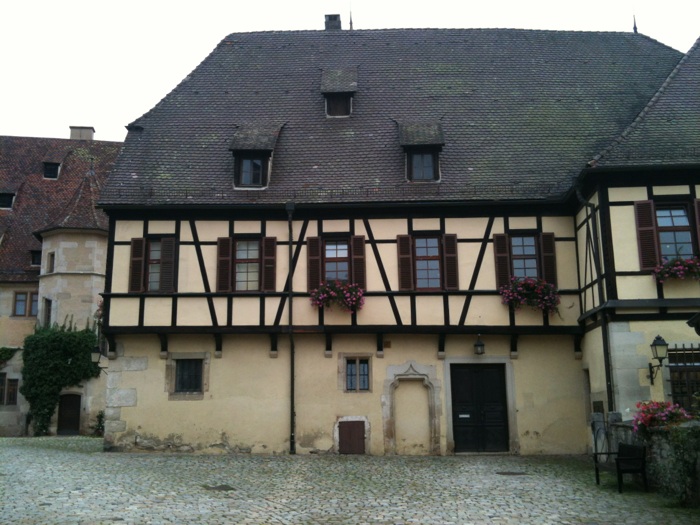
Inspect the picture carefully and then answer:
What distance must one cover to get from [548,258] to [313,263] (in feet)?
17.8

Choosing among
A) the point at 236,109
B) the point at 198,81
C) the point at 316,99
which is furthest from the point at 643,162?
the point at 198,81

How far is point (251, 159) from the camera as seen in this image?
19.2m

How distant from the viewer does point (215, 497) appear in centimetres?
1091

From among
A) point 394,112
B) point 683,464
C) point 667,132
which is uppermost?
point 394,112

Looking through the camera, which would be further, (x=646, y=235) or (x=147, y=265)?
(x=147, y=265)

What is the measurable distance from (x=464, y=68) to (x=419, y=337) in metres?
8.83

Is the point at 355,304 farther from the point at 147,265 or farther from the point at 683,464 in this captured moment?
the point at 683,464

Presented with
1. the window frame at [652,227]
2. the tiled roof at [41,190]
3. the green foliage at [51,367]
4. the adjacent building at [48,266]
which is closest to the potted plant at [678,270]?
the window frame at [652,227]

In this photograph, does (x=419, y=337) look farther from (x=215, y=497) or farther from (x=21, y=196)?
(x=21, y=196)

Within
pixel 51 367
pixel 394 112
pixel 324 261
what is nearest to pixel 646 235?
pixel 324 261

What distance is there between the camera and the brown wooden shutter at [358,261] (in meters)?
18.0

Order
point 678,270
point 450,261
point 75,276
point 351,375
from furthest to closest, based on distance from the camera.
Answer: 1. point 75,276
2. point 351,375
3. point 450,261
4. point 678,270

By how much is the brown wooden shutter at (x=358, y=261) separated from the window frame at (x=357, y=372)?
5.36ft

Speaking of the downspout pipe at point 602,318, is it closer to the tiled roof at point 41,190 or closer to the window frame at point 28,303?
the tiled roof at point 41,190
